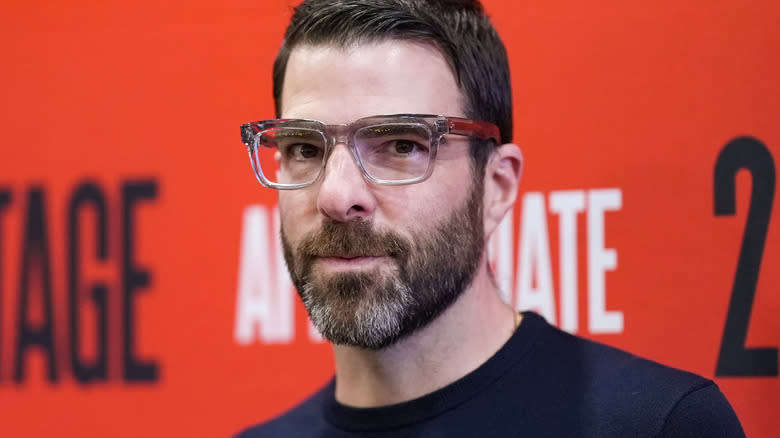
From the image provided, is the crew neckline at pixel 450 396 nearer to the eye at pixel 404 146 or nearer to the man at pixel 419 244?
the man at pixel 419 244

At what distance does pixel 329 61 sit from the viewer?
1.26 metres

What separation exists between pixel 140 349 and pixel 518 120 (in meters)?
0.98

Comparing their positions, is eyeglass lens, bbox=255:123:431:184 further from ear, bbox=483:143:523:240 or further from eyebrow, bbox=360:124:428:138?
ear, bbox=483:143:523:240

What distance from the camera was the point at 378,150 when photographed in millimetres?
1227

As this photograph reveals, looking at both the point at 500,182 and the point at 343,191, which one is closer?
the point at 343,191

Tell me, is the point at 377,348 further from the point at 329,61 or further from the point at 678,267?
the point at 678,267

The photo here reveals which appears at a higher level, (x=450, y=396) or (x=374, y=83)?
(x=374, y=83)

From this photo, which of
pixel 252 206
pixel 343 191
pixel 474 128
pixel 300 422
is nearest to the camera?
pixel 343 191

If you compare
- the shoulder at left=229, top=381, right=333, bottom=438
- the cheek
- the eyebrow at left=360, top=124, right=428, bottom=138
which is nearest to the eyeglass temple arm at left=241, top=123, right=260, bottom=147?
Answer: the cheek

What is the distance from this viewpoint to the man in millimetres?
1201

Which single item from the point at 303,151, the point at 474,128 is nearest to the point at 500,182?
the point at 474,128

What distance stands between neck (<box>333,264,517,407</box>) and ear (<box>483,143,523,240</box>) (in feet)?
0.32

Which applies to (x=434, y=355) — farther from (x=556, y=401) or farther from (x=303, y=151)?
(x=303, y=151)

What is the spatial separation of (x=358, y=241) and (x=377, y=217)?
4 centimetres
